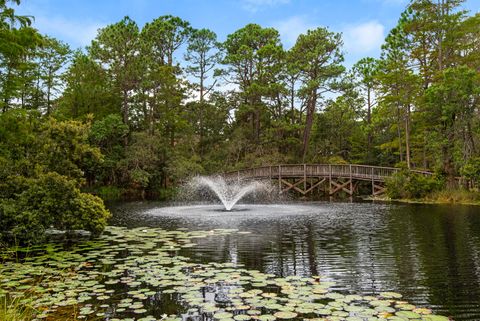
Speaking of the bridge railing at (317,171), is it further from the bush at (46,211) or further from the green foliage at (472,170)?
the bush at (46,211)

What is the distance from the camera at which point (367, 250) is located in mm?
8930

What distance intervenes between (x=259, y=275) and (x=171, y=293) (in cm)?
155

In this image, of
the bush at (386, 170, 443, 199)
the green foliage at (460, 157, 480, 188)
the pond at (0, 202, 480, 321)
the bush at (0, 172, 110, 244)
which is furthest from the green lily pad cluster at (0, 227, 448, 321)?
the bush at (386, 170, 443, 199)

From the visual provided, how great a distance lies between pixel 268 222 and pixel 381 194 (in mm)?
16113

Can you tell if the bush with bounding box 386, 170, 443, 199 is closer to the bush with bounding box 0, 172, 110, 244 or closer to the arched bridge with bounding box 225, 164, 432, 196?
the arched bridge with bounding box 225, 164, 432, 196

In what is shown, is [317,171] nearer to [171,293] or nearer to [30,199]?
[30,199]

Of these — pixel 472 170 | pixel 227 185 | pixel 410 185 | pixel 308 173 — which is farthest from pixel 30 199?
pixel 308 173

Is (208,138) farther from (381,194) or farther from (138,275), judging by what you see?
(138,275)

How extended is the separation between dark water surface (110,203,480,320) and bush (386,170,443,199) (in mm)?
7767

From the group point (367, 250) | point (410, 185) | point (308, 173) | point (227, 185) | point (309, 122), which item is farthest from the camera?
point (309, 122)

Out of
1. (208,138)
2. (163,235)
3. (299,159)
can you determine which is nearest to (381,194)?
(299,159)

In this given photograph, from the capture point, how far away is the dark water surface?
5.95 meters

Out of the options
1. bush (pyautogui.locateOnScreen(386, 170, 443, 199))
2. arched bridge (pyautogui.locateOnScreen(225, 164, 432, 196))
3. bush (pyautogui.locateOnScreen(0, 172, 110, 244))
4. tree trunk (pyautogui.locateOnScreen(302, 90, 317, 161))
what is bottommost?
bush (pyautogui.locateOnScreen(0, 172, 110, 244))

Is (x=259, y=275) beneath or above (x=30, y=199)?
beneath
